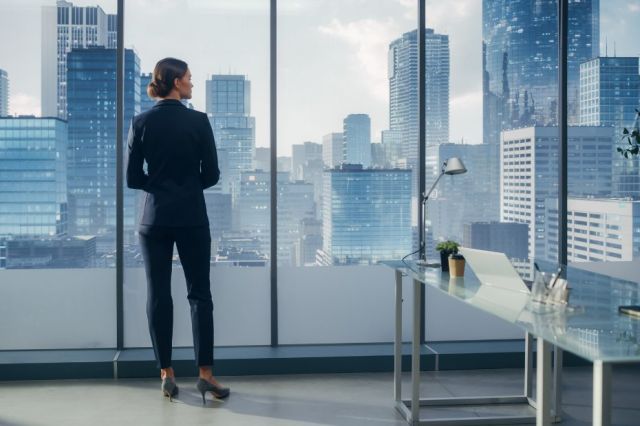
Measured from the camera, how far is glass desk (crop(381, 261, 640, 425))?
1.82 m

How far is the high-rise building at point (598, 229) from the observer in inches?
200

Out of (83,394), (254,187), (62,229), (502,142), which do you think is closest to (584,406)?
(502,142)

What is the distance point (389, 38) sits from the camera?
491 cm

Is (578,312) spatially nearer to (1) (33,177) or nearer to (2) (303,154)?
(2) (303,154)

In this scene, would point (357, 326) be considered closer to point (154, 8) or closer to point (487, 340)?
point (487, 340)

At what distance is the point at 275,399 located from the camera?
4.03 metres

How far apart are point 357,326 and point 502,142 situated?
1574 millimetres

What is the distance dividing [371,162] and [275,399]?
1680 mm

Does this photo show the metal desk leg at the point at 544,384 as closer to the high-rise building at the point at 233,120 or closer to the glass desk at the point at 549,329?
the glass desk at the point at 549,329

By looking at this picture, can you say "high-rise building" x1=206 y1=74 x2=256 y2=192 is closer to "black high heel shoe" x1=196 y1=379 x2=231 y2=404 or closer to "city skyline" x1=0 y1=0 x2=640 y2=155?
"city skyline" x1=0 y1=0 x2=640 y2=155

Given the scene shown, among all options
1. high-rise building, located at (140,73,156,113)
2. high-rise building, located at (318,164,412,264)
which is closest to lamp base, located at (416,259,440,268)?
high-rise building, located at (318,164,412,264)

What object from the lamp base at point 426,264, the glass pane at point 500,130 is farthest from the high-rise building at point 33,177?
the glass pane at point 500,130

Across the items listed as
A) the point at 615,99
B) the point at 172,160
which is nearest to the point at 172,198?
the point at 172,160

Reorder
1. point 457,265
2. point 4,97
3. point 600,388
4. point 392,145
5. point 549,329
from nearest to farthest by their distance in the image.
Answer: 1. point 600,388
2. point 549,329
3. point 457,265
4. point 4,97
5. point 392,145
